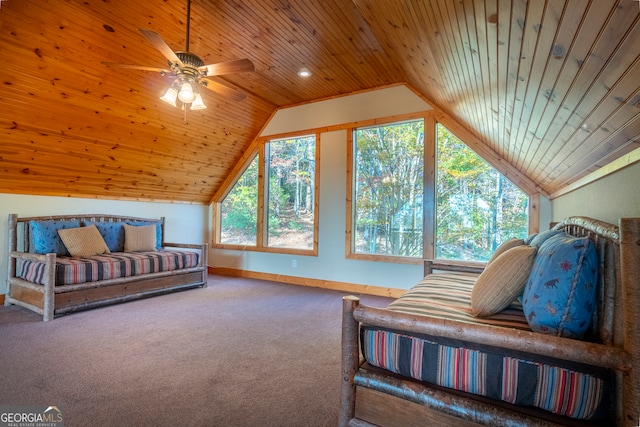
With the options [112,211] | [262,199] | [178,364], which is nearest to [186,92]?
[178,364]

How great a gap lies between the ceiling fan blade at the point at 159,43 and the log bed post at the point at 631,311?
266 centimetres

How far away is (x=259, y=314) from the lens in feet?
11.0

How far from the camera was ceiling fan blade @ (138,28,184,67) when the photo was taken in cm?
208

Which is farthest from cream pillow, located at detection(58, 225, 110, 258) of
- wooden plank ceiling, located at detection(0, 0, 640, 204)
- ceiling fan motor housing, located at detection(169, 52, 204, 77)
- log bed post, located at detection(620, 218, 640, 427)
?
log bed post, located at detection(620, 218, 640, 427)

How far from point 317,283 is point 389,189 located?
180 centimetres

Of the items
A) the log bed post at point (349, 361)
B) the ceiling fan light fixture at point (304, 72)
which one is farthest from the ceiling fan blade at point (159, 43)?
the log bed post at point (349, 361)

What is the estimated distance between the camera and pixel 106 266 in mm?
3535

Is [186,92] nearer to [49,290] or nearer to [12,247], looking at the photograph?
[49,290]

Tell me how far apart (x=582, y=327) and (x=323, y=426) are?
1.24m

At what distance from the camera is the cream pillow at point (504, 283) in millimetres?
1471

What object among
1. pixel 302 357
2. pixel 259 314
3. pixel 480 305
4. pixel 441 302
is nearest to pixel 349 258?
pixel 259 314

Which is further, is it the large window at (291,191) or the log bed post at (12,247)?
the large window at (291,191)

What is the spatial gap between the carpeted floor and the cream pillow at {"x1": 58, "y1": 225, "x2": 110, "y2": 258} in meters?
0.80

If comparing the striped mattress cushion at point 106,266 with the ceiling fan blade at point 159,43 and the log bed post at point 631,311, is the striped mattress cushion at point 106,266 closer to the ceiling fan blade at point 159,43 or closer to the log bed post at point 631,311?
the ceiling fan blade at point 159,43
